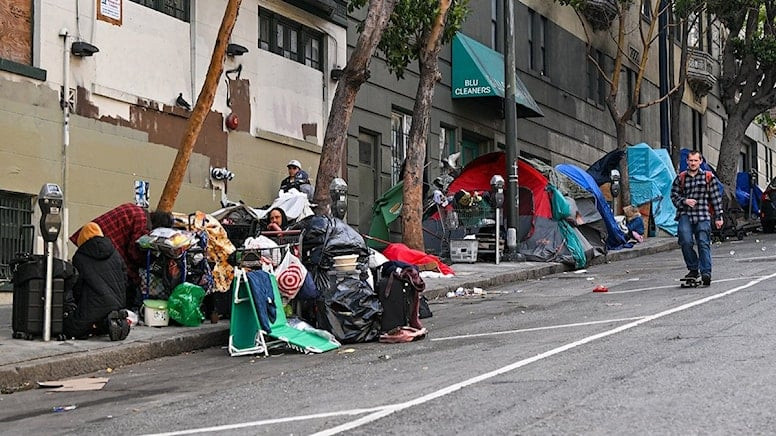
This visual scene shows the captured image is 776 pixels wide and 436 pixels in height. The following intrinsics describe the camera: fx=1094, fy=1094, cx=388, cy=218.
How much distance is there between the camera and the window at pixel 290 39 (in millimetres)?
19703

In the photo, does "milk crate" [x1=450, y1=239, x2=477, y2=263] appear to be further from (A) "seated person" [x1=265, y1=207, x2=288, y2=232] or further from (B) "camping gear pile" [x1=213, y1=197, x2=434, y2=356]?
(B) "camping gear pile" [x1=213, y1=197, x2=434, y2=356]

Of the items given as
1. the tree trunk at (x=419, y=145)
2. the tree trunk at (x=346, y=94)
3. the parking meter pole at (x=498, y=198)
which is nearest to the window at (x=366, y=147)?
the tree trunk at (x=419, y=145)

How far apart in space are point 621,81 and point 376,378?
29427 millimetres

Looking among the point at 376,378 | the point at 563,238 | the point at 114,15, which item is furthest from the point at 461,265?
the point at 376,378

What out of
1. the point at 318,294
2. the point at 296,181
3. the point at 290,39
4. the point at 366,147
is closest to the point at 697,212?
the point at 318,294

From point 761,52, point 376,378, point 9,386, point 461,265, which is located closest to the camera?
point 376,378

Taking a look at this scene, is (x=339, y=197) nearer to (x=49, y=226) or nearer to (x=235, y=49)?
(x=235, y=49)

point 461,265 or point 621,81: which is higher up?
point 621,81

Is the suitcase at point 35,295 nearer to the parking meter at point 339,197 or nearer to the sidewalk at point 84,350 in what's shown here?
the sidewalk at point 84,350

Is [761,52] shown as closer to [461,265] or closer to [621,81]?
[621,81]

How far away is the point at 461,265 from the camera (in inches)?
784

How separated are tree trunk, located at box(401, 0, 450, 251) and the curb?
24.6ft

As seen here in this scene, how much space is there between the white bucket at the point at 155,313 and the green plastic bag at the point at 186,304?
68 mm

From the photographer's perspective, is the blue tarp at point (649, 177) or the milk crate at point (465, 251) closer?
the milk crate at point (465, 251)
